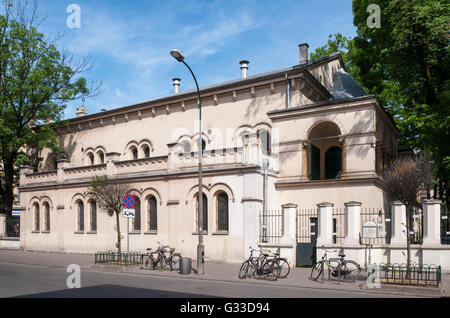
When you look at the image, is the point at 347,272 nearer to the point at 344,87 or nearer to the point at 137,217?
the point at 137,217

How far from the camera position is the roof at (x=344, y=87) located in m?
26.6

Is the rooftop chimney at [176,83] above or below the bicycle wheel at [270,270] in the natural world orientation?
above

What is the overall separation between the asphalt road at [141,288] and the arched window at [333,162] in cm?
1454

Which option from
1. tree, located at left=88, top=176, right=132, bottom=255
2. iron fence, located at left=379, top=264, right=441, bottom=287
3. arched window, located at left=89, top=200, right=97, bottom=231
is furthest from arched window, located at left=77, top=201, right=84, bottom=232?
iron fence, located at left=379, top=264, right=441, bottom=287

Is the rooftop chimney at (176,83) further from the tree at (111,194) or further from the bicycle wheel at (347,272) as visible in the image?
the bicycle wheel at (347,272)

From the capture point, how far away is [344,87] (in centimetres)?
2808

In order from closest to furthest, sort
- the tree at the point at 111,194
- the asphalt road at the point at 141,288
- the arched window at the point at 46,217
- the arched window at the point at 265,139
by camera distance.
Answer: the asphalt road at the point at 141,288 < the tree at the point at 111,194 < the arched window at the point at 265,139 < the arched window at the point at 46,217

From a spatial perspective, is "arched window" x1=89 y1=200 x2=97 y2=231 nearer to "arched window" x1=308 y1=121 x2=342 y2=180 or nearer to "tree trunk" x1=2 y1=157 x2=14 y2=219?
"tree trunk" x1=2 y1=157 x2=14 y2=219

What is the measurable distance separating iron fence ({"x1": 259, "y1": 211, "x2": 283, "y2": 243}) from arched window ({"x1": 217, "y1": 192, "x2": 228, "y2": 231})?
1936mm

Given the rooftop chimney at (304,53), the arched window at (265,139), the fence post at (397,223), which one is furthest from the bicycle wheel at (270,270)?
the rooftop chimney at (304,53)

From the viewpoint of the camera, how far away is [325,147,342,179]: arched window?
27.3 meters

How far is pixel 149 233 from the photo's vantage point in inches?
939

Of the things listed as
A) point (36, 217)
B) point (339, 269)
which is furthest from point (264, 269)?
point (36, 217)
